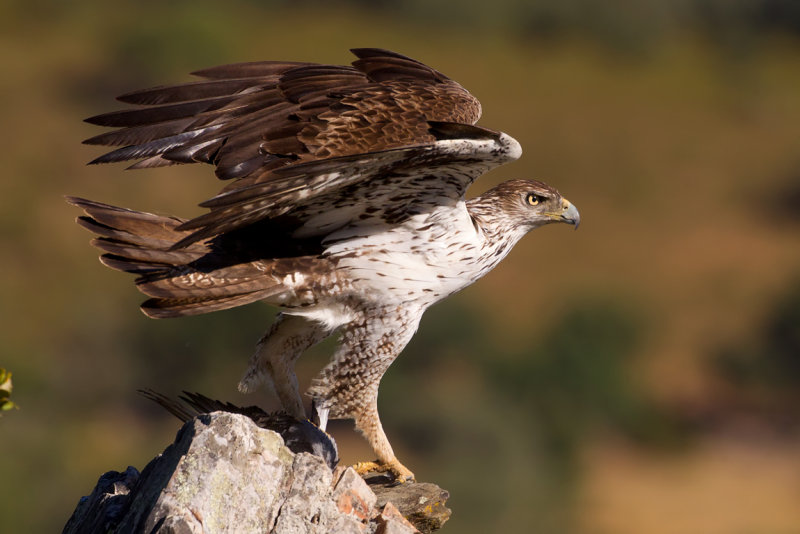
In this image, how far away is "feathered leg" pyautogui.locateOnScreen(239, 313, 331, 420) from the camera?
659 centimetres

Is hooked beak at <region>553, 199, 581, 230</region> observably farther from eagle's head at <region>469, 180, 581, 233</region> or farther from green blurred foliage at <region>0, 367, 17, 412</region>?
green blurred foliage at <region>0, 367, 17, 412</region>

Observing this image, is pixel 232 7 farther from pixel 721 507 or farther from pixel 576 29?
pixel 721 507

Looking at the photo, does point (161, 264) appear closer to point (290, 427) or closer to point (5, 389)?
point (290, 427)

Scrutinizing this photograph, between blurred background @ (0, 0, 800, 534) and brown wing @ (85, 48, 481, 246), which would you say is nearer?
brown wing @ (85, 48, 481, 246)

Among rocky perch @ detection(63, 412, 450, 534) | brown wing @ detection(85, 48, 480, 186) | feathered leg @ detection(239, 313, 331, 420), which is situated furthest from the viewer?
feathered leg @ detection(239, 313, 331, 420)

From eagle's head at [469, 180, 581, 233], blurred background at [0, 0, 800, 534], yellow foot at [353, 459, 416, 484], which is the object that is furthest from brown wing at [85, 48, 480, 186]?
blurred background at [0, 0, 800, 534]

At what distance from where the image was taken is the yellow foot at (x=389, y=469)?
21.2ft

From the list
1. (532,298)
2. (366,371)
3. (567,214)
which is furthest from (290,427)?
(532,298)

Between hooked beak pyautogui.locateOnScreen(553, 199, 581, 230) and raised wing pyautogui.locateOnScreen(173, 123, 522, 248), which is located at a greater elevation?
raised wing pyautogui.locateOnScreen(173, 123, 522, 248)

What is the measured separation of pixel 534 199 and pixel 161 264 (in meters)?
2.31

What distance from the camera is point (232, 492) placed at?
4699 mm

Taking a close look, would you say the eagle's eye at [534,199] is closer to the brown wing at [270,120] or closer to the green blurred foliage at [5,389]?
the brown wing at [270,120]

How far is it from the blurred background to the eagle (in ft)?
41.8

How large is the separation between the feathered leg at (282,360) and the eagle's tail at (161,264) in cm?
56
